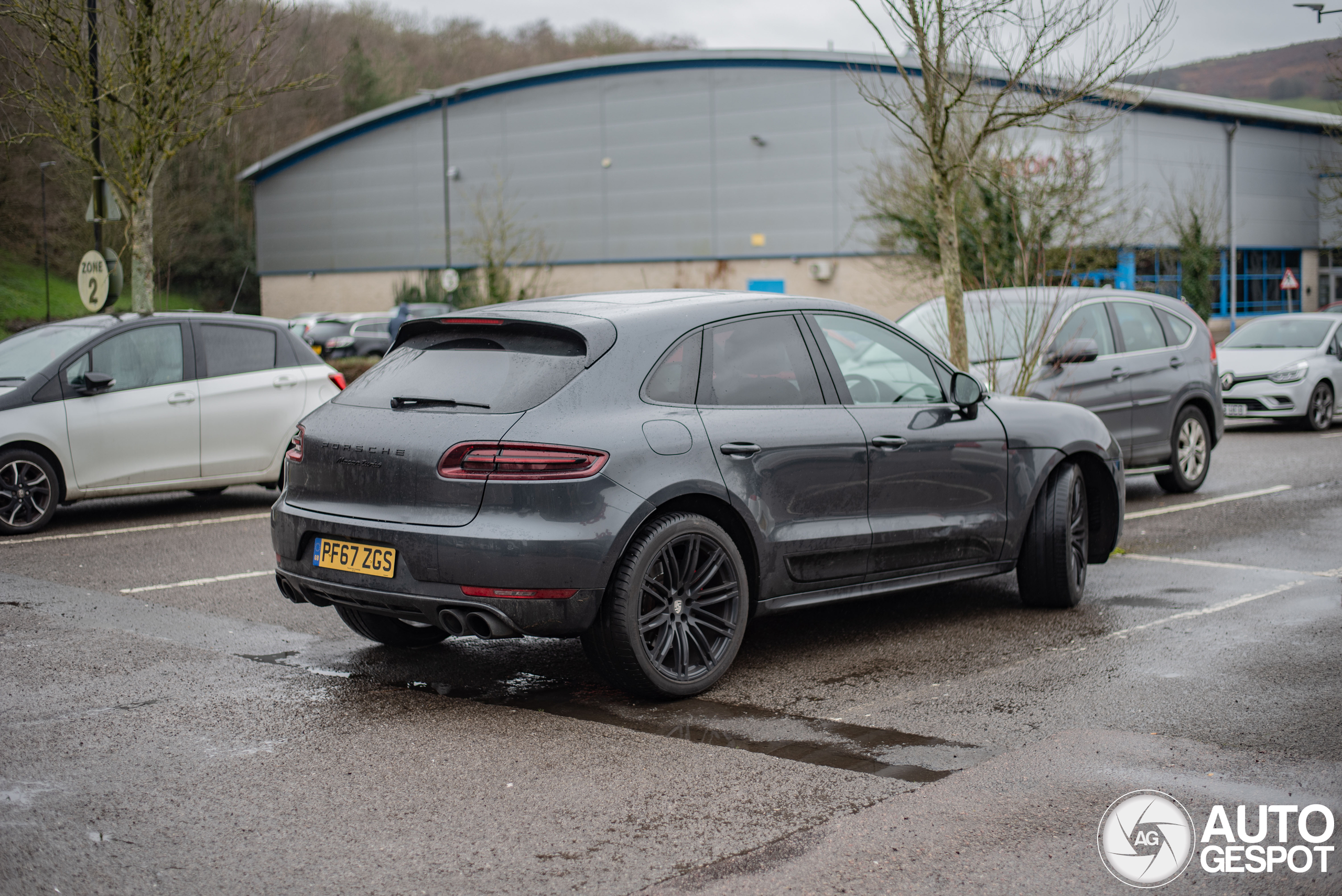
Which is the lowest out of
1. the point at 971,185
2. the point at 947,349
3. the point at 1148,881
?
the point at 1148,881

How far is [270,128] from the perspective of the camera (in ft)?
229

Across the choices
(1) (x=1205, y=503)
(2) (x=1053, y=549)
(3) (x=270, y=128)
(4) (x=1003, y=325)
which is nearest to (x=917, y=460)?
(2) (x=1053, y=549)

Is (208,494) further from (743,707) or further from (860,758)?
(860,758)

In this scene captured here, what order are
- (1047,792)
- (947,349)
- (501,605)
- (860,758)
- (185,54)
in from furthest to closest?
1. (185,54)
2. (947,349)
3. (501,605)
4. (860,758)
5. (1047,792)

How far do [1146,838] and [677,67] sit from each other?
151 ft

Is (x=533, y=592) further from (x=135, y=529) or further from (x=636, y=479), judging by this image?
(x=135, y=529)

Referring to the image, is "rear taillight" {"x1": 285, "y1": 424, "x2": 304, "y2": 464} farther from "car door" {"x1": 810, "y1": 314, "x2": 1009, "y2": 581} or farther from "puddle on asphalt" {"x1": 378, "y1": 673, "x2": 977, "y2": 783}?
"car door" {"x1": 810, "y1": 314, "x2": 1009, "y2": 581}

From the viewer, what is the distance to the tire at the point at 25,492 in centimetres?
966

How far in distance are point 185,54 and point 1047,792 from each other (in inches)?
558

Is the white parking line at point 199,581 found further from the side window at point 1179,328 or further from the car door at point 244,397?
the side window at point 1179,328

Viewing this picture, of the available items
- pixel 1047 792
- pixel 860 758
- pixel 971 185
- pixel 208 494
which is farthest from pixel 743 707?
pixel 971 185

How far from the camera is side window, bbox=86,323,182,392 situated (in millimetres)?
10203

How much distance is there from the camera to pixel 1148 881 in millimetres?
3502

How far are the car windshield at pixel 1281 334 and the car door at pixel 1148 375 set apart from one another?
7.68 meters
